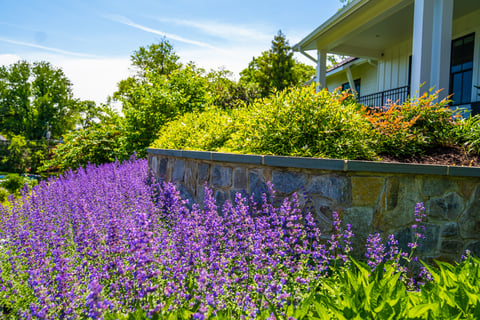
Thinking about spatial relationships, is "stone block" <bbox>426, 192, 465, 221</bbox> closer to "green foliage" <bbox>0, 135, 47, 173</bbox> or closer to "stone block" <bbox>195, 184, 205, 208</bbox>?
"stone block" <bbox>195, 184, 205, 208</bbox>

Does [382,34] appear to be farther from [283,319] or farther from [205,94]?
[283,319]

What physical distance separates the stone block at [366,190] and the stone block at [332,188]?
7cm

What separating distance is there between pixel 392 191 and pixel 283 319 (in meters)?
1.85

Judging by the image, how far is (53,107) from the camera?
133 ft

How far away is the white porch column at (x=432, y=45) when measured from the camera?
16.9 ft

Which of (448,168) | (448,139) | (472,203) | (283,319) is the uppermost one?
(448,139)

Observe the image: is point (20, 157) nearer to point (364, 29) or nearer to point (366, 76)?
point (366, 76)

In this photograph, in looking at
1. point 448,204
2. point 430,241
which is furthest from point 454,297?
point 448,204

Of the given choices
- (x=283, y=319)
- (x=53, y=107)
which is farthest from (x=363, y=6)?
(x=53, y=107)

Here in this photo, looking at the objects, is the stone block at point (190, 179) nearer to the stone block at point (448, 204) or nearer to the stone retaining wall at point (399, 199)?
the stone retaining wall at point (399, 199)

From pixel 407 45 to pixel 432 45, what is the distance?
4649 millimetres

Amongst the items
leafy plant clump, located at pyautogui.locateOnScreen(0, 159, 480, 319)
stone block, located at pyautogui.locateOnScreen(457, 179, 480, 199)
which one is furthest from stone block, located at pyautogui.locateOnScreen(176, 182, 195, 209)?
stone block, located at pyautogui.locateOnScreen(457, 179, 480, 199)

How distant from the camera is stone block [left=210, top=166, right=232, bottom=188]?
12.2ft

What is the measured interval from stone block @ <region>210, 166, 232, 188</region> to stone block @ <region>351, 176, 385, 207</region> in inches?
55.8
